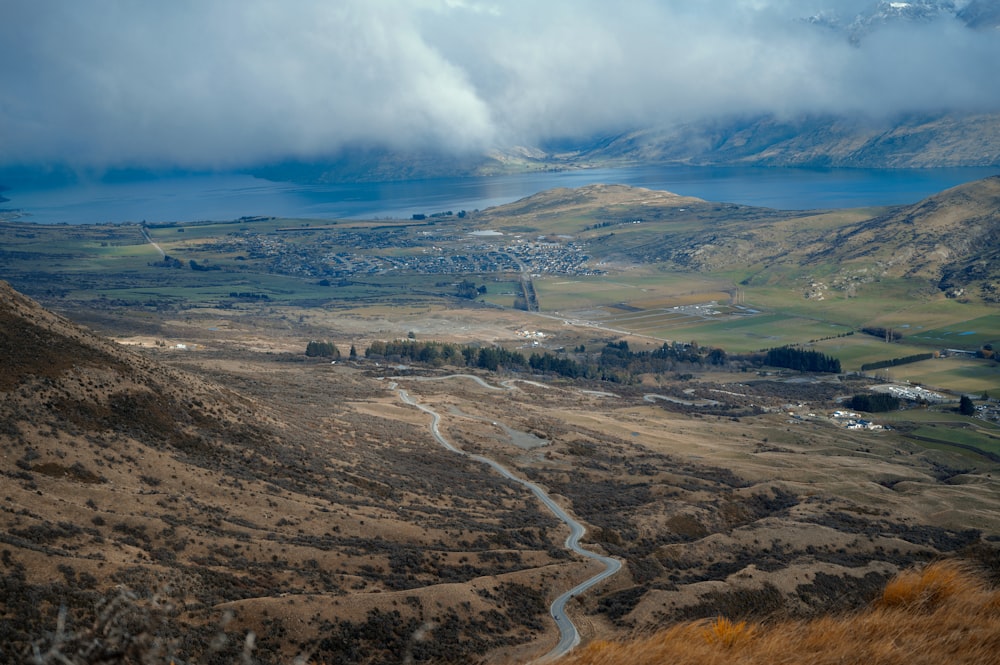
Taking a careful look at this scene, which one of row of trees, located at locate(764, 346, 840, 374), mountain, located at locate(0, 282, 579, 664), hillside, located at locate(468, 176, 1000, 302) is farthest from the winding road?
hillside, located at locate(468, 176, 1000, 302)

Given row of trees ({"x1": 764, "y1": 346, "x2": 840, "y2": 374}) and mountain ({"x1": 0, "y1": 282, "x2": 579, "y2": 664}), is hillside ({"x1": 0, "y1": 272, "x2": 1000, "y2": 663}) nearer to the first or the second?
mountain ({"x1": 0, "y1": 282, "x2": 579, "y2": 664})

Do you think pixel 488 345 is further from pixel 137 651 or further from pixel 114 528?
pixel 137 651

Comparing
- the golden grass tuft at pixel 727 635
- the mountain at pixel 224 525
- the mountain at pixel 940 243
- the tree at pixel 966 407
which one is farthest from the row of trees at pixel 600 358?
the golden grass tuft at pixel 727 635

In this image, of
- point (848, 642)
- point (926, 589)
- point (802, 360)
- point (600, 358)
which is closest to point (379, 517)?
point (926, 589)

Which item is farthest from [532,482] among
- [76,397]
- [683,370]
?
[683,370]

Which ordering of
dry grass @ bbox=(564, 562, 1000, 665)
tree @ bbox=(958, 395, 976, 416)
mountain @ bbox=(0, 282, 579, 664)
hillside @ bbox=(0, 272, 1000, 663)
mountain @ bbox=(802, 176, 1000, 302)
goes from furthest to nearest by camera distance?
mountain @ bbox=(802, 176, 1000, 302)
tree @ bbox=(958, 395, 976, 416)
hillside @ bbox=(0, 272, 1000, 663)
mountain @ bbox=(0, 282, 579, 664)
dry grass @ bbox=(564, 562, 1000, 665)

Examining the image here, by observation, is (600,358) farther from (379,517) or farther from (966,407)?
(379,517)

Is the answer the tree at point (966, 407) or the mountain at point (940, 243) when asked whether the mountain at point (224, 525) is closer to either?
the tree at point (966, 407)
